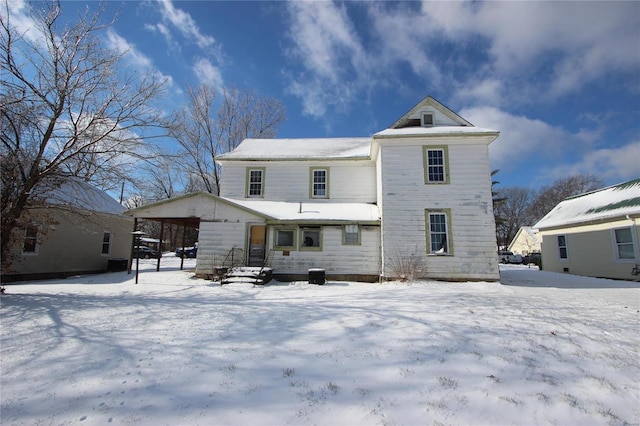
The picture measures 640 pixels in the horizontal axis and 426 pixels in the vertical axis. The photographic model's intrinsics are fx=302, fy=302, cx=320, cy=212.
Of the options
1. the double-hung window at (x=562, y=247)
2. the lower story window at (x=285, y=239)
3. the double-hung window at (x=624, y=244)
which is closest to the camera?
the double-hung window at (x=624, y=244)

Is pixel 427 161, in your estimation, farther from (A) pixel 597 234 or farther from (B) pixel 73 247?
(B) pixel 73 247

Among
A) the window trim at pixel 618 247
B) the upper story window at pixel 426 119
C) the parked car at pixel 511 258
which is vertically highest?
the upper story window at pixel 426 119

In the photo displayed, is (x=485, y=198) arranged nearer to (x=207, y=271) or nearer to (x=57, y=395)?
(x=207, y=271)

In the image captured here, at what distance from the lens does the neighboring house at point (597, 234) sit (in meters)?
13.7

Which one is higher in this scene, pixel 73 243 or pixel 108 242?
pixel 108 242

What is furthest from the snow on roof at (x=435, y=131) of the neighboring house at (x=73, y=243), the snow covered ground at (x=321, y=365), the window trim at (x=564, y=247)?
the neighboring house at (x=73, y=243)

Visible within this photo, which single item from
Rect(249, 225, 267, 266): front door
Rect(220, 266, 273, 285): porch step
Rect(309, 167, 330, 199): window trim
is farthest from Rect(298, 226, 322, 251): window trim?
Rect(309, 167, 330, 199): window trim

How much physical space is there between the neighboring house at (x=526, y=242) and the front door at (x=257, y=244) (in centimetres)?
3594

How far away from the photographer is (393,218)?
13.0 metres

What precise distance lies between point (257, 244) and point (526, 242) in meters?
40.3

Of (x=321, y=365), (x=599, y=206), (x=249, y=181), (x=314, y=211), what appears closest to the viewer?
(x=321, y=365)

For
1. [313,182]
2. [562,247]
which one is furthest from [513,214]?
[313,182]

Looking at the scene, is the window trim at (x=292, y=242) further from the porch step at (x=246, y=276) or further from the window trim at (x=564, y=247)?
the window trim at (x=564, y=247)

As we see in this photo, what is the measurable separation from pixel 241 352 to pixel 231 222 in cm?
1000
